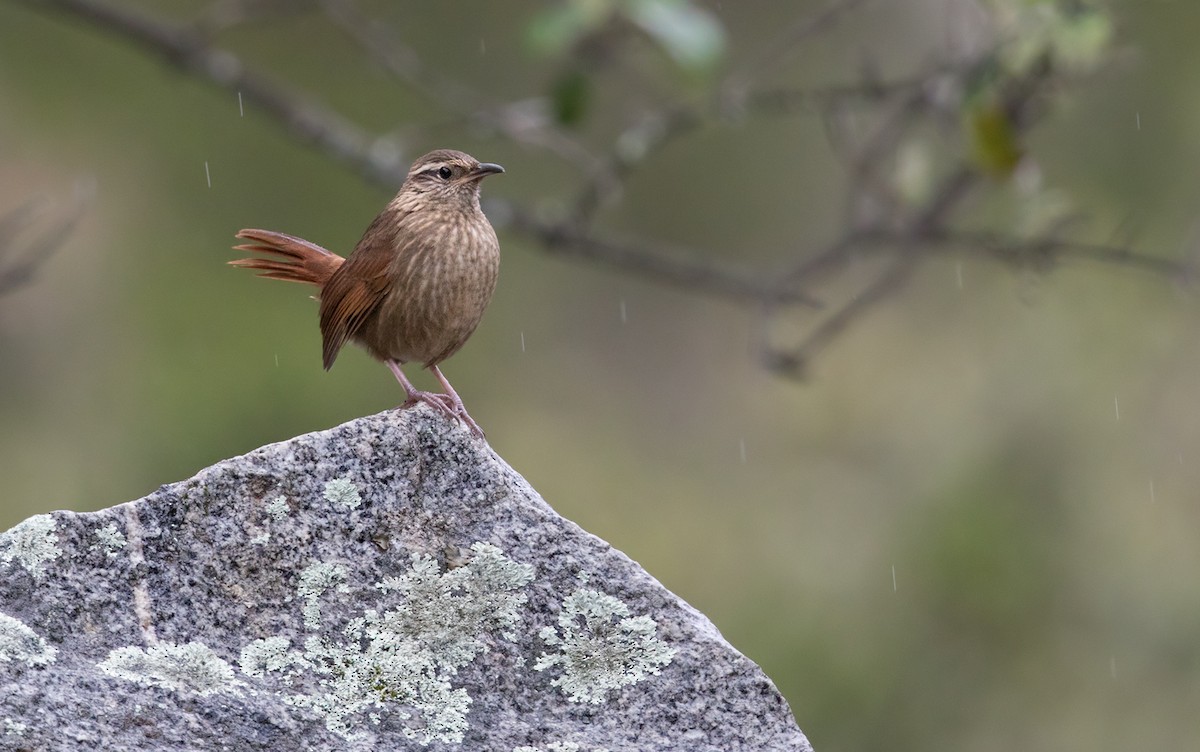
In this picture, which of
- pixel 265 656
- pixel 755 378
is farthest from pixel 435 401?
pixel 755 378

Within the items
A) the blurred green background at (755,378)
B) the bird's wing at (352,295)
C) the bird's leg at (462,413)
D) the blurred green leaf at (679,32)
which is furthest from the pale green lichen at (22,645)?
the blurred green background at (755,378)

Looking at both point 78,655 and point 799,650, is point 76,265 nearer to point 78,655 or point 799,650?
point 799,650

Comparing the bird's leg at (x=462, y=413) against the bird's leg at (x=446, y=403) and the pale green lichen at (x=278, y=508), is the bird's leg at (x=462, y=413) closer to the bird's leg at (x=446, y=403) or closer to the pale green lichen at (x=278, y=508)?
the bird's leg at (x=446, y=403)

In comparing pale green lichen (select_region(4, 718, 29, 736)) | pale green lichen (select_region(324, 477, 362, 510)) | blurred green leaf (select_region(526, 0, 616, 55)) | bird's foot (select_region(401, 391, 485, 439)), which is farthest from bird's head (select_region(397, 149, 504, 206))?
pale green lichen (select_region(4, 718, 29, 736))

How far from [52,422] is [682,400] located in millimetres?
4759

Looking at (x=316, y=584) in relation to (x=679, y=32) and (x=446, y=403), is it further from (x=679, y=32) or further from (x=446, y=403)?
(x=679, y=32)

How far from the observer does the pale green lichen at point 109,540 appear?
284 centimetres

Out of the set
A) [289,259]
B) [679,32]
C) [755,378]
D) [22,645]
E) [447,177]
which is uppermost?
[755,378]

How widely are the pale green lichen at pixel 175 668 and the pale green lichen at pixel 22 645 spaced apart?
3.6 inches

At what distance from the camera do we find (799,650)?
8.62 metres

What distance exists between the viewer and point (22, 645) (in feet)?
8.66

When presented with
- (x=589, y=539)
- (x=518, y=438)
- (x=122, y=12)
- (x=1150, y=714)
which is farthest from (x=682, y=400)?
(x=589, y=539)

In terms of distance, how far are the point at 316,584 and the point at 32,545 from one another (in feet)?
1.66

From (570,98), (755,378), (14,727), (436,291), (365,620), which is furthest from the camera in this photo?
(755,378)
